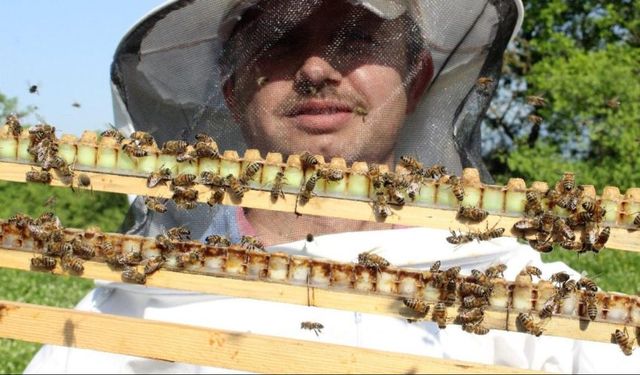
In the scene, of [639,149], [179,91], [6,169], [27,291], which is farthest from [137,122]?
[639,149]

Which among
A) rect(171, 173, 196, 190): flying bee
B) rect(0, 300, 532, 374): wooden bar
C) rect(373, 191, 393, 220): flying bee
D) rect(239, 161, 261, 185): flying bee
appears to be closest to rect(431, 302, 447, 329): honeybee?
rect(0, 300, 532, 374): wooden bar

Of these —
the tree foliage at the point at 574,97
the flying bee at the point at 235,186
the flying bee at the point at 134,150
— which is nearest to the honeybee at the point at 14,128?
the flying bee at the point at 134,150

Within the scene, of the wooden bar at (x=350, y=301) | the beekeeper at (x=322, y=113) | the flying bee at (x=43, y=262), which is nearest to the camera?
the wooden bar at (x=350, y=301)

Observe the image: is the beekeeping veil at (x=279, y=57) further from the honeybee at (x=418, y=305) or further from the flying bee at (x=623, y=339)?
the flying bee at (x=623, y=339)

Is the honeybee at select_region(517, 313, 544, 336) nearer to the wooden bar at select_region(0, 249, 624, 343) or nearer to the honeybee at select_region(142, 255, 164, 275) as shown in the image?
the wooden bar at select_region(0, 249, 624, 343)

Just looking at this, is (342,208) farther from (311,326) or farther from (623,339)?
(311,326)

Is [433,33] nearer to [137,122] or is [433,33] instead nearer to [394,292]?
[137,122]
